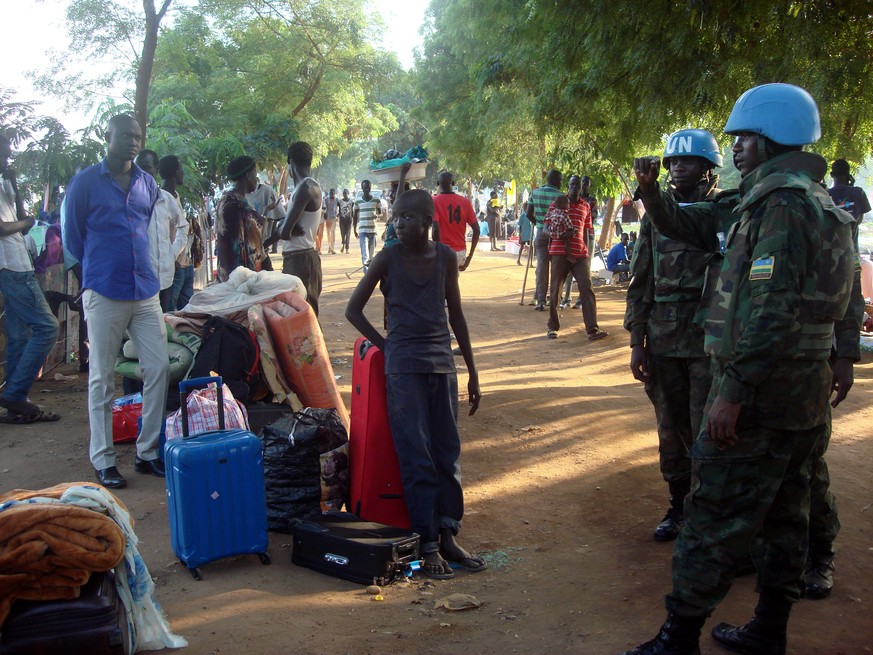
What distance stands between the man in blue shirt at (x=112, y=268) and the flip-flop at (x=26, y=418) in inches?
76.0

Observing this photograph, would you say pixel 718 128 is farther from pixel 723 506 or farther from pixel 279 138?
pixel 279 138

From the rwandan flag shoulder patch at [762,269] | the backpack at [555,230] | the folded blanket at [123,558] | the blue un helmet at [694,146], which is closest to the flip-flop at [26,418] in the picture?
the folded blanket at [123,558]

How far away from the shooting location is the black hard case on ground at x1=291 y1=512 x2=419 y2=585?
4359mm

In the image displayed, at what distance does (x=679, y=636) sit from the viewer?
322 cm

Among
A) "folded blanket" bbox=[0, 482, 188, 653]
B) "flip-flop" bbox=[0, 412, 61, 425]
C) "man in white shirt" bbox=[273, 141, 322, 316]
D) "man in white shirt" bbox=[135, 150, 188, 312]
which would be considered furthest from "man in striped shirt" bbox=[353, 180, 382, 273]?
"folded blanket" bbox=[0, 482, 188, 653]

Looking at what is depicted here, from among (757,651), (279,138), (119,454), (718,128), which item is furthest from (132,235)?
(279,138)

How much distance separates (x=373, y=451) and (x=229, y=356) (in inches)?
76.6

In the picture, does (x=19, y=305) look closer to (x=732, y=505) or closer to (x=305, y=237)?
(x=305, y=237)

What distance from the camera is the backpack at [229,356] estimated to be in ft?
20.8

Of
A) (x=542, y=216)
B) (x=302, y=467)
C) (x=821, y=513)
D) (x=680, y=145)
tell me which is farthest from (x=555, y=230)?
(x=821, y=513)

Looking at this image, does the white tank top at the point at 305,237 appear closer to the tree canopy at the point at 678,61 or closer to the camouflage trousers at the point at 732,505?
the tree canopy at the point at 678,61

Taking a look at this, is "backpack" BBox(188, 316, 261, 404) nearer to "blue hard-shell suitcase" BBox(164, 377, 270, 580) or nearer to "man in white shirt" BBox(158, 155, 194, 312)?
"blue hard-shell suitcase" BBox(164, 377, 270, 580)

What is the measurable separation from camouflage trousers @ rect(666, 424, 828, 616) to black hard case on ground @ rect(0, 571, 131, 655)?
2.09m

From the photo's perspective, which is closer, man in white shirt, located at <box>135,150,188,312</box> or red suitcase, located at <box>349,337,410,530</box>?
red suitcase, located at <box>349,337,410,530</box>
